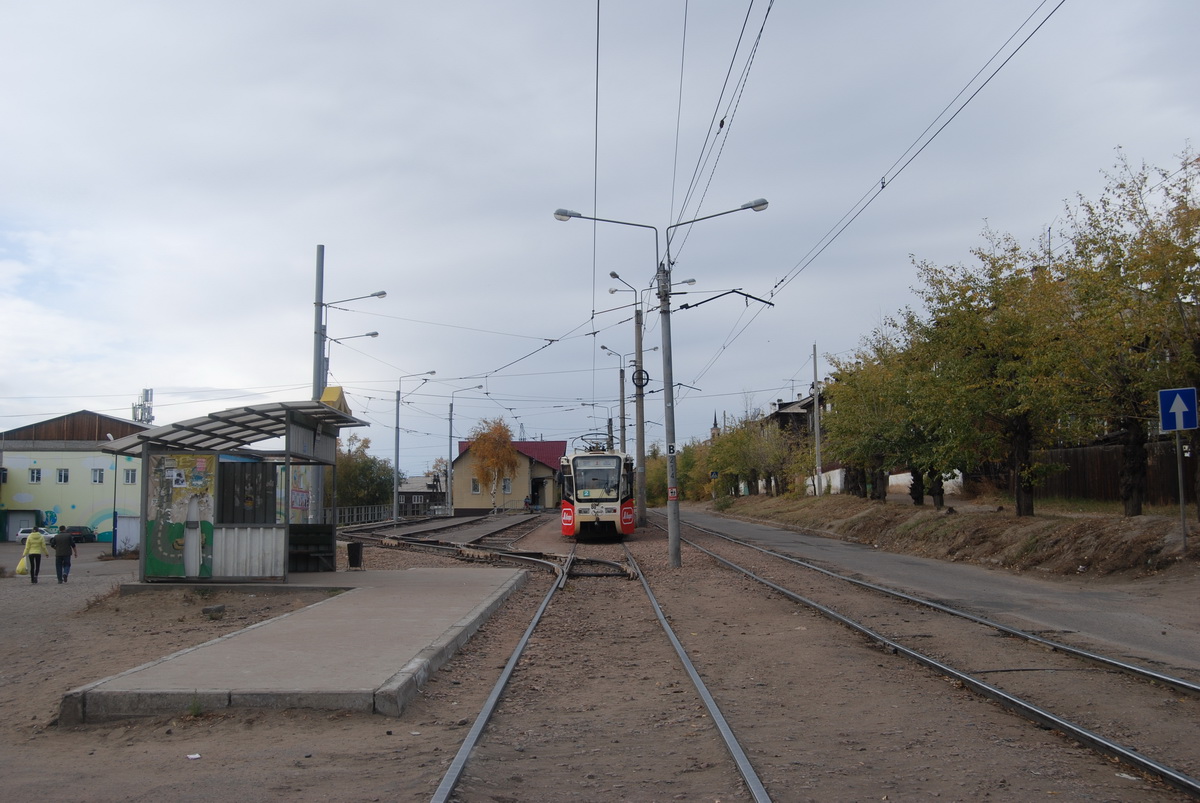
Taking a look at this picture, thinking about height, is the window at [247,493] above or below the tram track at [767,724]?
above

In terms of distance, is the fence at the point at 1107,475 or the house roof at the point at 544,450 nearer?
Result: the fence at the point at 1107,475

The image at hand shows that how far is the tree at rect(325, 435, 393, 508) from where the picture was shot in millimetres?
72688

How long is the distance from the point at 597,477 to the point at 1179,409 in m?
18.9

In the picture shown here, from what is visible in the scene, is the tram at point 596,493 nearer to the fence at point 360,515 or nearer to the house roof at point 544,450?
the fence at point 360,515

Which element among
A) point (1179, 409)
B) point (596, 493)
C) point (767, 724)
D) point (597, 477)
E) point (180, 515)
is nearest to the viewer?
point (767, 724)

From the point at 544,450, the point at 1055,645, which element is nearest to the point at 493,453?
the point at 544,450

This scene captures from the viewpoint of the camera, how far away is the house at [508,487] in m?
79.6

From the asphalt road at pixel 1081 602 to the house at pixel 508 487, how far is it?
190 feet

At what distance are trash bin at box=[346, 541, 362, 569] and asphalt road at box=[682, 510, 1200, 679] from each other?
10.2m

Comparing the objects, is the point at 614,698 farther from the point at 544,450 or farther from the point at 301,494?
the point at 544,450

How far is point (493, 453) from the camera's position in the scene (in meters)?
73.3

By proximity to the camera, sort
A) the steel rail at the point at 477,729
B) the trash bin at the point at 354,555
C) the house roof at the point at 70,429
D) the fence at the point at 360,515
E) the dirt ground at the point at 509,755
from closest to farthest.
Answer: the steel rail at the point at 477,729 → the dirt ground at the point at 509,755 → the trash bin at the point at 354,555 → the fence at the point at 360,515 → the house roof at the point at 70,429

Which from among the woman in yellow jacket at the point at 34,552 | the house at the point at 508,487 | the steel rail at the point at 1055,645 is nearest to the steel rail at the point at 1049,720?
the steel rail at the point at 1055,645

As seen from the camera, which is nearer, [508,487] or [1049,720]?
[1049,720]
